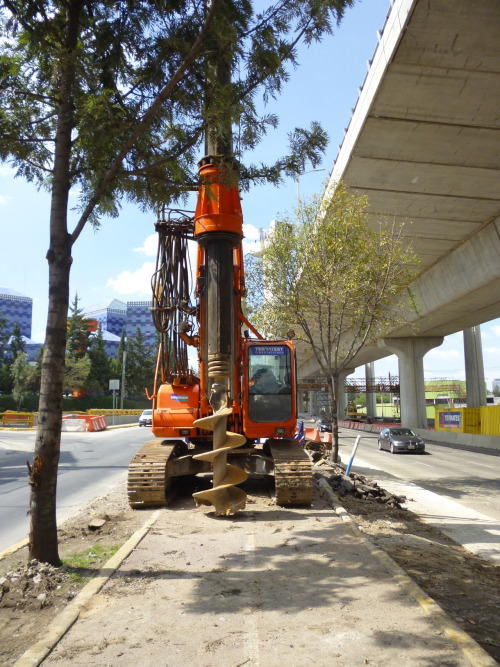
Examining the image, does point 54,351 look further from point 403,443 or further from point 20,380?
point 20,380

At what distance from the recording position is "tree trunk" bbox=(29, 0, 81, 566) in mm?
5777

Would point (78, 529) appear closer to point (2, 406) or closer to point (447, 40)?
point (447, 40)

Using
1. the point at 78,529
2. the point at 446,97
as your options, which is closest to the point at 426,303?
the point at 446,97

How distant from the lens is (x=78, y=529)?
8117 mm

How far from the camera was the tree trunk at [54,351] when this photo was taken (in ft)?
19.0

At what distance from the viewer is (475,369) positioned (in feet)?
152

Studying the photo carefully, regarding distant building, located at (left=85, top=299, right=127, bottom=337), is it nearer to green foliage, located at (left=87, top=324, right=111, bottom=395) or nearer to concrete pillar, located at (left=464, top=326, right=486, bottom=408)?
green foliage, located at (left=87, top=324, right=111, bottom=395)

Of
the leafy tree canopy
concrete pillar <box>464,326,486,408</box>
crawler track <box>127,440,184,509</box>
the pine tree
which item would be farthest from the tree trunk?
concrete pillar <box>464,326,486,408</box>

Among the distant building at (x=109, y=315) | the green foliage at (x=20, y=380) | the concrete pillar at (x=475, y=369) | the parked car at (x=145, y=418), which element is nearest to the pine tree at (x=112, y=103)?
the parked car at (x=145, y=418)

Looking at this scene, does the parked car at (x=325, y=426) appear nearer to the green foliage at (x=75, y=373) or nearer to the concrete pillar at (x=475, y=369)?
the concrete pillar at (x=475, y=369)

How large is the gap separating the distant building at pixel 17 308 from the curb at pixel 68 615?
150549mm

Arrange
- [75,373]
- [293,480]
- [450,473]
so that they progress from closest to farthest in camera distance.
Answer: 1. [293,480]
2. [450,473]
3. [75,373]

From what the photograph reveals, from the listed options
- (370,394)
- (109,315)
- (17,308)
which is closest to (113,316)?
(109,315)

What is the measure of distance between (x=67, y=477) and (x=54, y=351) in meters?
10.3
